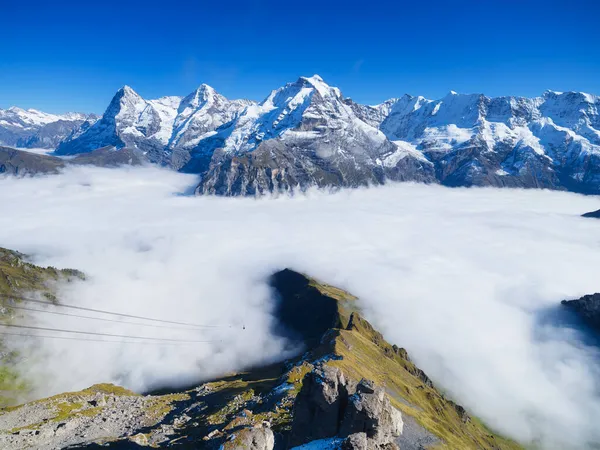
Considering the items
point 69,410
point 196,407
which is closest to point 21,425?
point 69,410

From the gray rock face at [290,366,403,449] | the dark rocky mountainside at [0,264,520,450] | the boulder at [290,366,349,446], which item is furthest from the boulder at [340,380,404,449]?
the boulder at [290,366,349,446]

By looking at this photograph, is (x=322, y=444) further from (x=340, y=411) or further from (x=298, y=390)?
(x=298, y=390)

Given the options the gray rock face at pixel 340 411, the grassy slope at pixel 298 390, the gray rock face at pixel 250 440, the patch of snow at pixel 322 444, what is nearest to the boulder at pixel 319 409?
the gray rock face at pixel 340 411

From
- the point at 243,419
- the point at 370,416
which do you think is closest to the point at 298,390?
the point at 243,419

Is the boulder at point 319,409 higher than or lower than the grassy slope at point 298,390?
higher

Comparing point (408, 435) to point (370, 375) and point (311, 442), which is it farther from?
point (311, 442)

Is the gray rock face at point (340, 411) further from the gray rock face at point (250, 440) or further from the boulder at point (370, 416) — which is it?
the gray rock face at point (250, 440)

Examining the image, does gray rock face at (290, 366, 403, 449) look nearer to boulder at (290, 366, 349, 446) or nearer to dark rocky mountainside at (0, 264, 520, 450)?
boulder at (290, 366, 349, 446)
